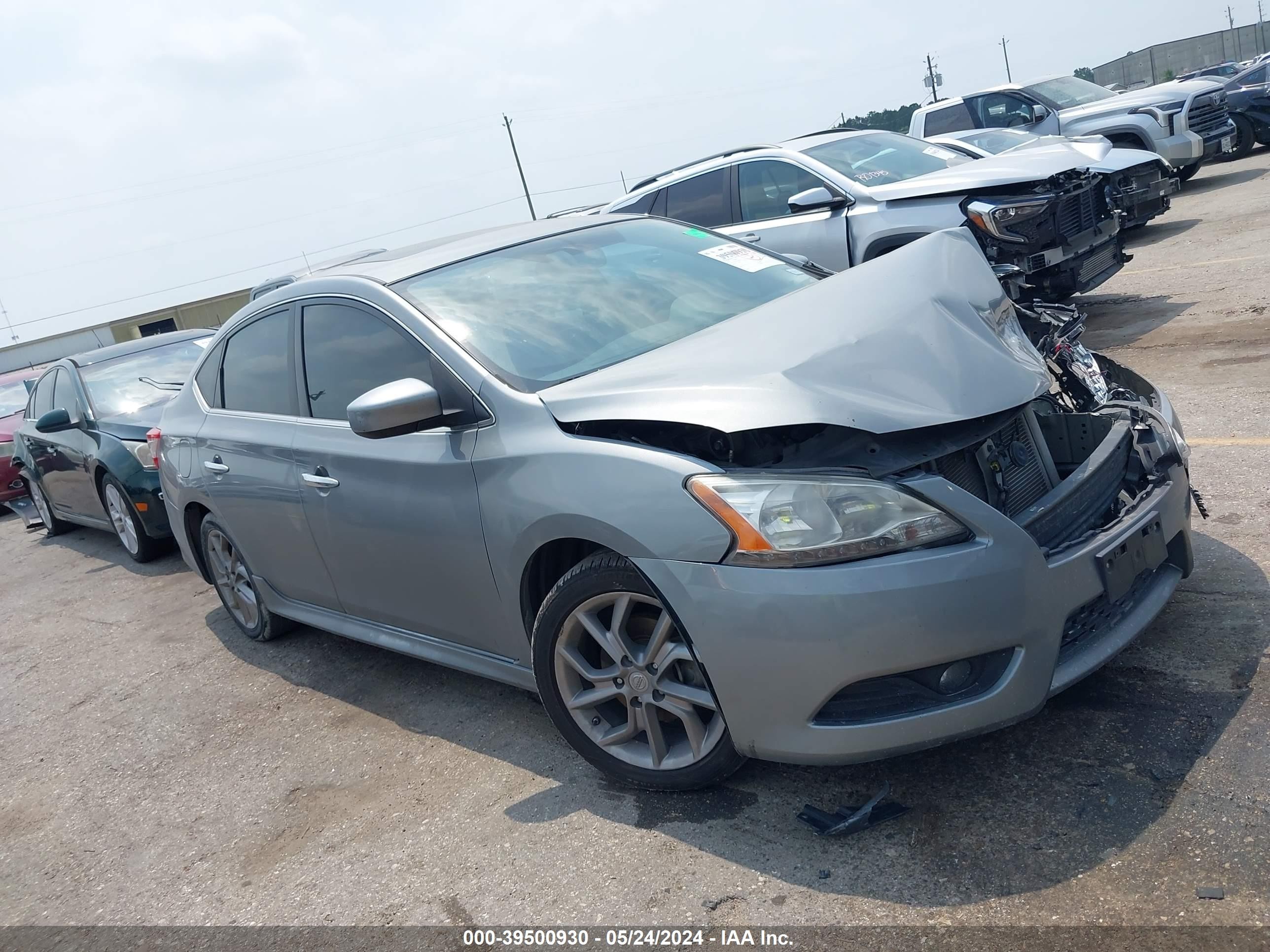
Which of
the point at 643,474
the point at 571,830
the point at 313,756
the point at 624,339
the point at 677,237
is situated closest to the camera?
the point at 643,474

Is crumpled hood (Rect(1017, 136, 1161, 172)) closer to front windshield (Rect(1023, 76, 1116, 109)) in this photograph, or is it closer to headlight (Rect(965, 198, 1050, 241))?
headlight (Rect(965, 198, 1050, 241))

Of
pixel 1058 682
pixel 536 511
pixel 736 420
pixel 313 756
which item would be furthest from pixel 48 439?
pixel 1058 682

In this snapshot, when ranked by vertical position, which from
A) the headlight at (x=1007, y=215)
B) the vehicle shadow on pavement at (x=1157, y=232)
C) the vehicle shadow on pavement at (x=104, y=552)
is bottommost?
the vehicle shadow on pavement at (x=104, y=552)

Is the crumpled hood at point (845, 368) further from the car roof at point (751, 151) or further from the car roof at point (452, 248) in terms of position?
the car roof at point (751, 151)

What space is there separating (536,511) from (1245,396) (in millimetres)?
4263

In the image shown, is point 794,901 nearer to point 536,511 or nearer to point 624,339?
point 536,511

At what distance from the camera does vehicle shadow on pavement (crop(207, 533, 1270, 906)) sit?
2.58m

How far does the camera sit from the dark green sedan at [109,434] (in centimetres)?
762

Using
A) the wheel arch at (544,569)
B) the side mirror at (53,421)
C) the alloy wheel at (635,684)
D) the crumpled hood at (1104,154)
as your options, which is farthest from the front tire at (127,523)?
the crumpled hood at (1104,154)

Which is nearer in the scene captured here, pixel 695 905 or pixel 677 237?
pixel 695 905

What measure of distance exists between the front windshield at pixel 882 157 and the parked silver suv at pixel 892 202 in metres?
0.01

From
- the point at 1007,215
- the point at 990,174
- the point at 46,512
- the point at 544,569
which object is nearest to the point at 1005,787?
the point at 544,569

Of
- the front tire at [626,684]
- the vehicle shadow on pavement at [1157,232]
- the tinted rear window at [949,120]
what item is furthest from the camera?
the tinted rear window at [949,120]

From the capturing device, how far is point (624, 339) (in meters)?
3.62
